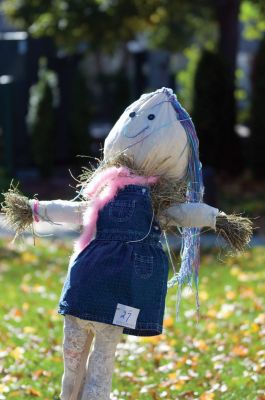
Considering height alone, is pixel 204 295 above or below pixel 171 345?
above

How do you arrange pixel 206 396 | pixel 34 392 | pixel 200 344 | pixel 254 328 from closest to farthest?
pixel 206 396 → pixel 34 392 → pixel 200 344 → pixel 254 328

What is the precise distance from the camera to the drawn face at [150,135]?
13.2 feet

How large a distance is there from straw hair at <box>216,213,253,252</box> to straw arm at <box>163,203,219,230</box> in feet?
0.10

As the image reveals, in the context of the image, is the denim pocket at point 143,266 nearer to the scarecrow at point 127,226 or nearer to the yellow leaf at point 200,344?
the scarecrow at point 127,226

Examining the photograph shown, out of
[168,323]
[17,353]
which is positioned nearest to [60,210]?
[17,353]

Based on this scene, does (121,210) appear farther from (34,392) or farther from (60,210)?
(34,392)

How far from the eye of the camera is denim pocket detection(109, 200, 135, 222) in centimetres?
392

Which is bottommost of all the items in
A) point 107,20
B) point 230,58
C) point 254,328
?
point 254,328

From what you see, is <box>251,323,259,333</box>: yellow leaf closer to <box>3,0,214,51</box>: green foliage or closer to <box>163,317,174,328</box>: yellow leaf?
<box>163,317,174,328</box>: yellow leaf

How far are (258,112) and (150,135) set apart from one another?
32.8 ft

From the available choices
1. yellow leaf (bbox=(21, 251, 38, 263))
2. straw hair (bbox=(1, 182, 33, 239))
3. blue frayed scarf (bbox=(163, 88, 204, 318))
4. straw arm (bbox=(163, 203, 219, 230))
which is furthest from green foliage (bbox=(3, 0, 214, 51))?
straw arm (bbox=(163, 203, 219, 230))

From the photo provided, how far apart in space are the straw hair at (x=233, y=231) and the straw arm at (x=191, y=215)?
30mm

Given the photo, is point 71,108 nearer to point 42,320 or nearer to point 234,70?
point 234,70

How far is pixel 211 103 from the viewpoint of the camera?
555 inches
